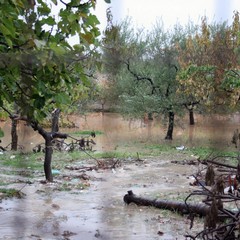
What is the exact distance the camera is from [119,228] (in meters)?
2.44

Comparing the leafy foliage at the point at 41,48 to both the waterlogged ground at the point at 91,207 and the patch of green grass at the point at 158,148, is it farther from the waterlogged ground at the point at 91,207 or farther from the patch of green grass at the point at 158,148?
the patch of green grass at the point at 158,148

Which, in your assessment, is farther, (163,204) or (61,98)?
(163,204)

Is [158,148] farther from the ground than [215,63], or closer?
closer

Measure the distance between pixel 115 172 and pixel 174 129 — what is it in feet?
16.2

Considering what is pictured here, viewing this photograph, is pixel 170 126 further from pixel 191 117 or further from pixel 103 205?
pixel 103 205

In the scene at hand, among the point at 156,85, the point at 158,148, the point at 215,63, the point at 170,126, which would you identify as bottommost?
the point at 158,148

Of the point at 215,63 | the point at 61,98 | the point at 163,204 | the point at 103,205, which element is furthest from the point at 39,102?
the point at 215,63

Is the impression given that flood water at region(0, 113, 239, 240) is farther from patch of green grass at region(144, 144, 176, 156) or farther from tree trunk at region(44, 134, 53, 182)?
patch of green grass at region(144, 144, 176, 156)

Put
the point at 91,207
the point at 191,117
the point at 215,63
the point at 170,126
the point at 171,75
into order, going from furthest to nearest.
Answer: the point at 170,126, the point at 191,117, the point at 171,75, the point at 215,63, the point at 91,207

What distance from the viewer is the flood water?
7.67 feet

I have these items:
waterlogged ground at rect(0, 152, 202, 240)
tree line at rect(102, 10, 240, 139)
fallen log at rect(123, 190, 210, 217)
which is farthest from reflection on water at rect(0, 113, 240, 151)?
fallen log at rect(123, 190, 210, 217)

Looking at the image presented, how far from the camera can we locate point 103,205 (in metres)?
3.17

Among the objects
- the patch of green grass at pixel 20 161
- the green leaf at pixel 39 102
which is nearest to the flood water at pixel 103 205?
the patch of green grass at pixel 20 161

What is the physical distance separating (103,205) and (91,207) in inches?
7.7
